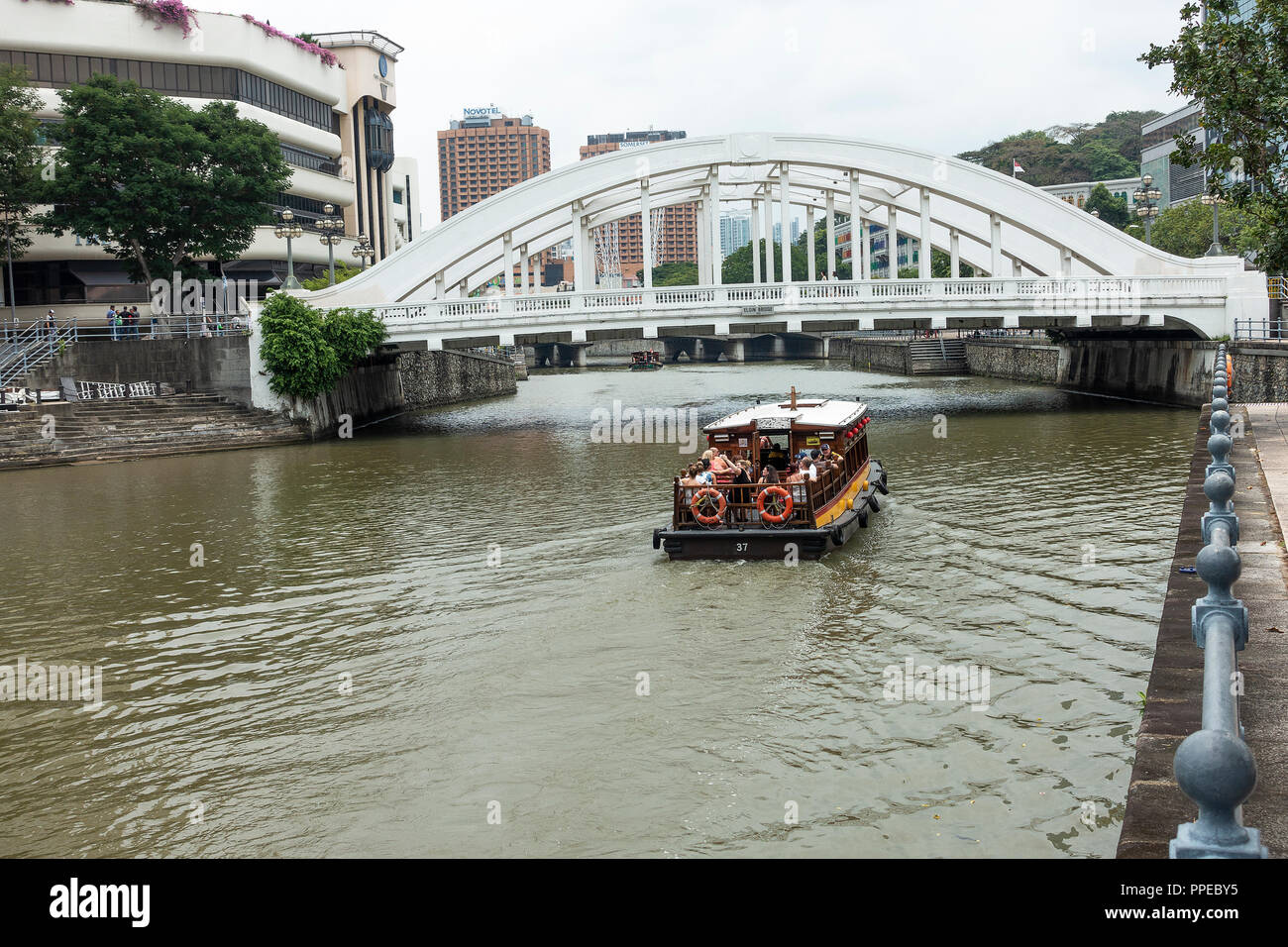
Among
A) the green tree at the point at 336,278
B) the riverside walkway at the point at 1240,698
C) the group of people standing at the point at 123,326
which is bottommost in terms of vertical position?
the riverside walkway at the point at 1240,698

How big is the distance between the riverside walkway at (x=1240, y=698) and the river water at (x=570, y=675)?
3.80 ft

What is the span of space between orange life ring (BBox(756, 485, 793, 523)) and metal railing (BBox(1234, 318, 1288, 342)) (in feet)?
78.9

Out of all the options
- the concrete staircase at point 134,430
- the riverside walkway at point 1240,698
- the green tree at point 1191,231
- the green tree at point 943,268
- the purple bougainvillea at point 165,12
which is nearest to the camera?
the riverside walkway at point 1240,698

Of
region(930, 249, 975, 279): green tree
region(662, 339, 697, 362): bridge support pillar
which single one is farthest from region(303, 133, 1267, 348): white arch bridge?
region(662, 339, 697, 362): bridge support pillar

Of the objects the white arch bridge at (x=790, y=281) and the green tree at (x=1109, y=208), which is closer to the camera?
the white arch bridge at (x=790, y=281)

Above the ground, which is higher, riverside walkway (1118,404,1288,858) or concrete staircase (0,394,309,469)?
concrete staircase (0,394,309,469)

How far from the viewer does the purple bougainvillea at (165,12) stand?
2132 inches

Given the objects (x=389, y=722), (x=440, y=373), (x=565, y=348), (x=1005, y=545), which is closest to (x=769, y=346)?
(x=565, y=348)

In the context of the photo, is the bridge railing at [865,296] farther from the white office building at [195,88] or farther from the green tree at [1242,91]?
the green tree at [1242,91]

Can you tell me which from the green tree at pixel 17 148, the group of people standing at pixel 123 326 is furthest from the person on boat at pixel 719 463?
the green tree at pixel 17 148

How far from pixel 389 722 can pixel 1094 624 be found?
25.3ft

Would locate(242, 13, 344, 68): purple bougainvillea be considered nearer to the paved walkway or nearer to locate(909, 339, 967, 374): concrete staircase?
locate(909, 339, 967, 374): concrete staircase

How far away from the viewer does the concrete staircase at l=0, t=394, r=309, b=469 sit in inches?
1278
